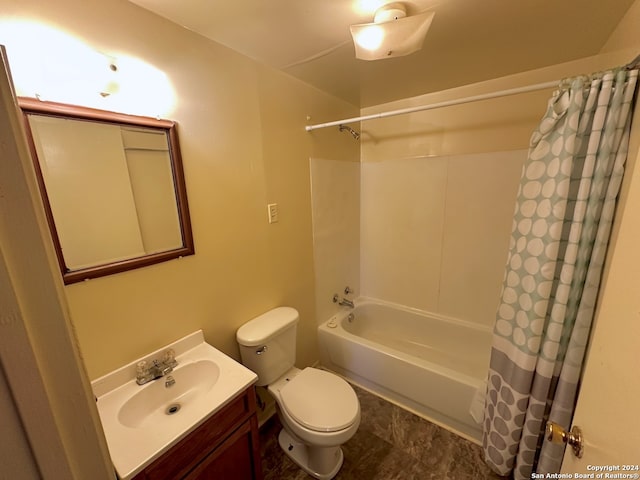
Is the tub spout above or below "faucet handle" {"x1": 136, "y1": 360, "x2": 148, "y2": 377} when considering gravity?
below

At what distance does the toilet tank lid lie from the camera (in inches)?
56.9

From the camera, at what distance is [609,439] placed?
1.74 feet

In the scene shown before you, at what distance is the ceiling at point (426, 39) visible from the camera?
1067mm

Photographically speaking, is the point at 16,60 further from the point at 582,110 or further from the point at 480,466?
the point at 480,466

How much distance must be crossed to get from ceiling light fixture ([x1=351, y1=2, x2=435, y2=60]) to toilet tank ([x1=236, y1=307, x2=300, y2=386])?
1.46m

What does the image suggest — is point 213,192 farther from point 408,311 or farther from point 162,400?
point 408,311

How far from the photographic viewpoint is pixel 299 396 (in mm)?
1475

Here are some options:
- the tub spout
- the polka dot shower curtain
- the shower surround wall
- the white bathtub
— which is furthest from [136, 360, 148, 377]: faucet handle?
the shower surround wall

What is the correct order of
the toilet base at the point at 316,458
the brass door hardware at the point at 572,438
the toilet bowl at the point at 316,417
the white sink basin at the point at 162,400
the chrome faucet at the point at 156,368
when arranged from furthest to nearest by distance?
1. the toilet base at the point at 316,458
2. the toilet bowl at the point at 316,417
3. the chrome faucet at the point at 156,368
4. the white sink basin at the point at 162,400
5. the brass door hardware at the point at 572,438

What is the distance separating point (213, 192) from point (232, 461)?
1.21 meters

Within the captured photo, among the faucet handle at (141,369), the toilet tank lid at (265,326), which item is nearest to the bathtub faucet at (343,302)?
the toilet tank lid at (265,326)

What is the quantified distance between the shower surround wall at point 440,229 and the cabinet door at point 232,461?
174cm

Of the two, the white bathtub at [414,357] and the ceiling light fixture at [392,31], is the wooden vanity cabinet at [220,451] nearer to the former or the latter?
the white bathtub at [414,357]

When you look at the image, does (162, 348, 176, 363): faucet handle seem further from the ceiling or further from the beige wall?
the ceiling
